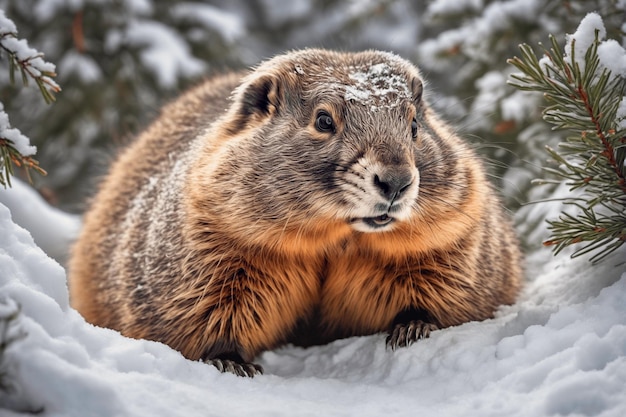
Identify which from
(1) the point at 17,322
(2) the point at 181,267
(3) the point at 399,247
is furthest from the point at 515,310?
(1) the point at 17,322

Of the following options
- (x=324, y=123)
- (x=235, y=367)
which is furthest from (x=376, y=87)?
(x=235, y=367)

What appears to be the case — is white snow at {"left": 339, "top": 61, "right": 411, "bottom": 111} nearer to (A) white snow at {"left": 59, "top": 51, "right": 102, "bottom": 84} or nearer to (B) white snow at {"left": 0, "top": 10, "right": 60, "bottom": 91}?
(B) white snow at {"left": 0, "top": 10, "right": 60, "bottom": 91}

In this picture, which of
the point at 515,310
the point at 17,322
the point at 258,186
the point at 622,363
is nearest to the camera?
the point at 17,322

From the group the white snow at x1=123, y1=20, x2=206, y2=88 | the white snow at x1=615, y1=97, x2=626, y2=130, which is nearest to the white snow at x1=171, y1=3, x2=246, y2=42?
the white snow at x1=123, y1=20, x2=206, y2=88

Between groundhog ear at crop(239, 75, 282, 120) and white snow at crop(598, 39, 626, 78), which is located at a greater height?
white snow at crop(598, 39, 626, 78)

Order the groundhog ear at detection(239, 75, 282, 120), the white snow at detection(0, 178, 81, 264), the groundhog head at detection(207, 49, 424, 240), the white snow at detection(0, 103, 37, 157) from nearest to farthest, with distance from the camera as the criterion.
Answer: the white snow at detection(0, 103, 37, 157) < the groundhog head at detection(207, 49, 424, 240) < the groundhog ear at detection(239, 75, 282, 120) < the white snow at detection(0, 178, 81, 264)

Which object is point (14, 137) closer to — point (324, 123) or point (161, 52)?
point (324, 123)

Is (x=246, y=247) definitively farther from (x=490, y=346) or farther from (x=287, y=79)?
(x=490, y=346)
